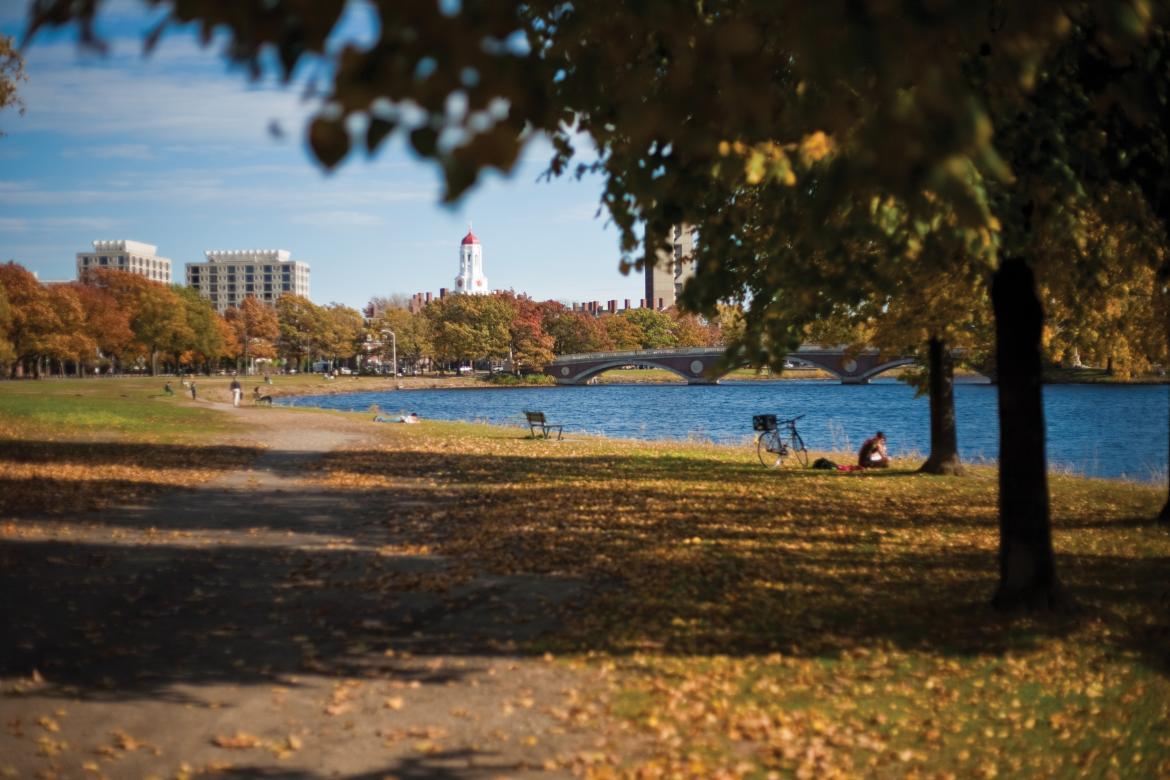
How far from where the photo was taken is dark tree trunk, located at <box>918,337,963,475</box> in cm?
2041

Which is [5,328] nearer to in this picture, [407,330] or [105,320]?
[105,320]

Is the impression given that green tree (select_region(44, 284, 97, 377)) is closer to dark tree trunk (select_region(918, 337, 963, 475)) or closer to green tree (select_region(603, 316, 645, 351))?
dark tree trunk (select_region(918, 337, 963, 475))

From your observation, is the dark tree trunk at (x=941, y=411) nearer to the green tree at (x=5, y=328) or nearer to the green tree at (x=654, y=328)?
the green tree at (x=5, y=328)

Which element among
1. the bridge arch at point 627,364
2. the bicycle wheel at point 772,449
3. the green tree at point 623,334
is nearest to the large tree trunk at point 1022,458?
the bicycle wheel at point 772,449

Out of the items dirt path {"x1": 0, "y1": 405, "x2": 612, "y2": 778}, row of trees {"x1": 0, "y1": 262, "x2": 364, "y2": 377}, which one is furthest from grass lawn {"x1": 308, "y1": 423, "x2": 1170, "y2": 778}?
row of trees {"x1": 0, "y1": 262, "x2": 364, "y2": 377}

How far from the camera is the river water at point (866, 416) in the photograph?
112 feet

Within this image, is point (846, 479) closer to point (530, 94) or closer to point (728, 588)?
point (728, 588)

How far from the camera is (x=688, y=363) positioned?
333 ft

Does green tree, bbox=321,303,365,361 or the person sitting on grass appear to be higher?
green tree, bbox=321,303,365,361

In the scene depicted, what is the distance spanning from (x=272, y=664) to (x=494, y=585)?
3.01 metres

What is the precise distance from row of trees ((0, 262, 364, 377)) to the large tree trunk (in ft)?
262

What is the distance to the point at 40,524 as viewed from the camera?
12.7 metres

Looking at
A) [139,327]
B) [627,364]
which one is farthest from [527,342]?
[139,327]

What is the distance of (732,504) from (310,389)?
292 feet
